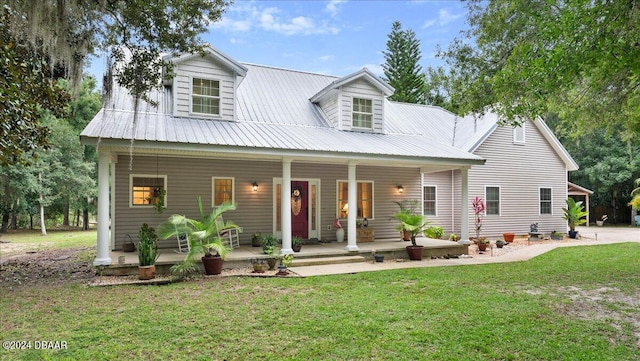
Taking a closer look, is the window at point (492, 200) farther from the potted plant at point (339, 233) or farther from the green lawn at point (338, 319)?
the green lawn at point (338, 319)

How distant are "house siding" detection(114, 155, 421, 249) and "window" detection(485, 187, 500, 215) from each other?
3688mm

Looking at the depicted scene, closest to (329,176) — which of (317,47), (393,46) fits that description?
(317,47)

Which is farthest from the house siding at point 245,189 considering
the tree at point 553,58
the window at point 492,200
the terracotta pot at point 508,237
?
the tree at point 553,58

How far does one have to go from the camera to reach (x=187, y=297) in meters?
6.10

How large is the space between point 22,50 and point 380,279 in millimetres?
6987

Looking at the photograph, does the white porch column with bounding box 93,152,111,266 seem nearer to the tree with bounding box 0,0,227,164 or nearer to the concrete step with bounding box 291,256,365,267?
the tree with bounding box 0,0,227,164

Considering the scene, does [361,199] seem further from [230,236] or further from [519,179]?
[519,179]

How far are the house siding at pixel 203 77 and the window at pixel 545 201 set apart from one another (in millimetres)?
13372

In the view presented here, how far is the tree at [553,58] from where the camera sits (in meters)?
4.83

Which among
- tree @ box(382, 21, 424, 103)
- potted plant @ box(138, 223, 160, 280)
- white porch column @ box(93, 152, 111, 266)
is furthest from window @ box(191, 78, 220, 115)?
tree @ box(382, 21, 424, 103)

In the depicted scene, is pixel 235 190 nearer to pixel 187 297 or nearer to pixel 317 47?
pixel 187 297

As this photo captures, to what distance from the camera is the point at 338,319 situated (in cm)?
490

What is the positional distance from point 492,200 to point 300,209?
27.3 feet

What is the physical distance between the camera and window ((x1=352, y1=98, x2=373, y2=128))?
1221cm
